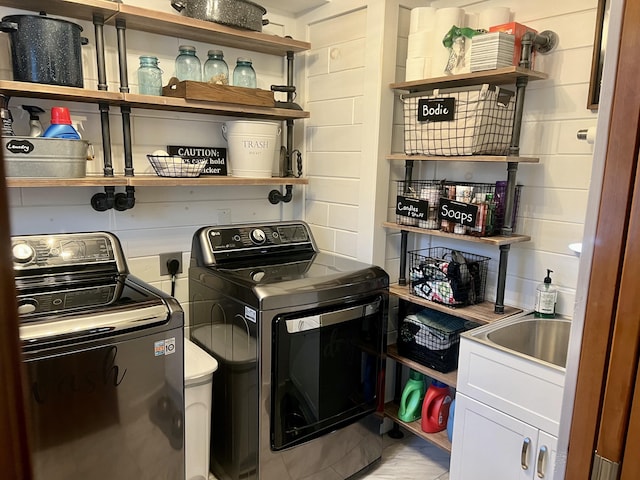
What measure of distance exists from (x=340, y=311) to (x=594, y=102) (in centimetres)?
127

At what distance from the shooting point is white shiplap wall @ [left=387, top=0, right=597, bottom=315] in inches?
74.9

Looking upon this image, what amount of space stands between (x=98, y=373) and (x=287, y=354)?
2.23ft

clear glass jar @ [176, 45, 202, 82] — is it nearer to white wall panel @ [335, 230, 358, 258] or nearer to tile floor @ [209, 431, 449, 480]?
white wall panel @ [335, 230, 358, 258]

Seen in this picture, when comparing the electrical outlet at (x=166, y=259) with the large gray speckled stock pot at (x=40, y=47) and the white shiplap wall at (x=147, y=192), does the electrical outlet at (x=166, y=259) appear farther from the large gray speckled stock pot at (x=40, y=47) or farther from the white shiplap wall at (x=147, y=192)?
the large gray speckled stock pot at (x=40, y=47)

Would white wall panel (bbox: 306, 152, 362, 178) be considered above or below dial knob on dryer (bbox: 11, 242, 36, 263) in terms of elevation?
above

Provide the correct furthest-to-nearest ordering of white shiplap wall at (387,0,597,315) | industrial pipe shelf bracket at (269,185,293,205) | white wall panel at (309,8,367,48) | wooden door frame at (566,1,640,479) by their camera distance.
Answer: industrial pipe shelf bracket at (269,185,293,205) < white wall panel at (309,8,367,48) < white shiplap wall at (387,0,597,315) < wooden door frame at (566,1,640,479)

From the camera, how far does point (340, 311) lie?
6.54 ft

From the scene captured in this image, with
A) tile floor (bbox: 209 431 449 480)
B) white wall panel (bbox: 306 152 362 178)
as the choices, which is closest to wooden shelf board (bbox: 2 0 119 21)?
white wall panel (bbox: 306 152 362 178)

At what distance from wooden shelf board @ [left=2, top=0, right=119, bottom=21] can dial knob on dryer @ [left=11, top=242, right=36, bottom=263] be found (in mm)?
894

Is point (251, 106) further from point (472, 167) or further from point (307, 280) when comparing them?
point (472, 167)

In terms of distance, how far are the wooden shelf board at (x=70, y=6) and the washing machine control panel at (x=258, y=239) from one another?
0.98 meters

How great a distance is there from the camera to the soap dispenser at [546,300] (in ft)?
Answer: 6.48

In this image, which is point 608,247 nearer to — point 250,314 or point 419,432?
point 250,314

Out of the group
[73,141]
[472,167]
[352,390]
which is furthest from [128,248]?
[472,167]
